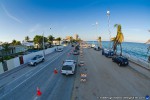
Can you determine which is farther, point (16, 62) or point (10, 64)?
point (16, 62)

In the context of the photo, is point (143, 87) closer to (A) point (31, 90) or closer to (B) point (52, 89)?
(B) point (52, 89)

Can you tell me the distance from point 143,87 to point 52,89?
29.5 feet

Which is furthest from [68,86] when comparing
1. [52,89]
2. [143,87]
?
[143,87]

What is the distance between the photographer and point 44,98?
337 inches

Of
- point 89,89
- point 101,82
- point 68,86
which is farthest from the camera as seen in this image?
point 101,82

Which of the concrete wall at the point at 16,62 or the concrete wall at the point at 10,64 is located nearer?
the concrete wall at the point at 10,64

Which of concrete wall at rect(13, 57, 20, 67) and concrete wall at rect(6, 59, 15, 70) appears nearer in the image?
concrete wall at rect(6, 59, 15, 70)

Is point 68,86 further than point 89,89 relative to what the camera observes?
Yes

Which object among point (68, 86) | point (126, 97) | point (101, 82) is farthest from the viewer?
point (101, 82)

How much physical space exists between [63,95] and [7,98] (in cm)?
486

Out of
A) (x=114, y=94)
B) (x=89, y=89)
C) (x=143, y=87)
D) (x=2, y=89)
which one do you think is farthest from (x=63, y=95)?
(x=143, y=87)

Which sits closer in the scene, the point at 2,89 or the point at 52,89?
the point at 52,89

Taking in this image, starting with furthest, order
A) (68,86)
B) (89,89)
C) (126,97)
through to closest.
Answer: (68,86)
(89,89)
(126,97)

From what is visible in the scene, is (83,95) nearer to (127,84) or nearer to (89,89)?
(89,89)
